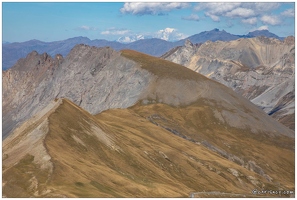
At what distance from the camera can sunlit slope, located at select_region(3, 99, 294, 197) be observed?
65125 millimetres

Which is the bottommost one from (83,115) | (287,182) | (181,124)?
(287,182)

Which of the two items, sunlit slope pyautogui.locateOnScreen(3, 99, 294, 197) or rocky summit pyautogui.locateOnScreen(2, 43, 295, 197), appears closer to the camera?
sunlit slope pyautogui.locateOnScreen(3, 99, 294, 197)

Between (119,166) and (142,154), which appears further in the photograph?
(142,154)

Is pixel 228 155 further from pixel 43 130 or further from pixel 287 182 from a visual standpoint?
pixel 43 130

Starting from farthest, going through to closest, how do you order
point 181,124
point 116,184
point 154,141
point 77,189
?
point 181,124, point 154,141, point 116,184, point 77,189

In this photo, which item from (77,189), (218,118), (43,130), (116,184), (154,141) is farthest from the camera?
(218,118)

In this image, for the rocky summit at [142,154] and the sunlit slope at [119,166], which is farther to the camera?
the rocky summit at [142,154]

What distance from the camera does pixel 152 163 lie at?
104 m

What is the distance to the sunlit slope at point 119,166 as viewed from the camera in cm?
6512

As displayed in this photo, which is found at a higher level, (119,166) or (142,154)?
(119,166)

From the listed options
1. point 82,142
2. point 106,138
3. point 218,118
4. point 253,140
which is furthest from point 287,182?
point 82,142

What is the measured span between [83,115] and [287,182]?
69.7 metres

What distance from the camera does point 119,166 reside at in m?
89.6

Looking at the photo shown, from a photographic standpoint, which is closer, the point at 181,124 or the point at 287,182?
the point at 287,182
